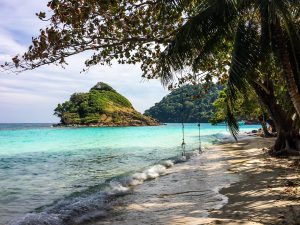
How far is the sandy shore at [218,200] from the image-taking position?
806 centimetres

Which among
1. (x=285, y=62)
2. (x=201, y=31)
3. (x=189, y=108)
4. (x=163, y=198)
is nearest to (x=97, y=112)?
(x=189, y=108)

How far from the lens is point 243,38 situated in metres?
9.60

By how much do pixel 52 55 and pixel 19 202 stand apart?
5.33m

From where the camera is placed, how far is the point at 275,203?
884 cm

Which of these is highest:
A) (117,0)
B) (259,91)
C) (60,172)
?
(117,0)

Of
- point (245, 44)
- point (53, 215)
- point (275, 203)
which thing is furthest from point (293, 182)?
point (53, 215)

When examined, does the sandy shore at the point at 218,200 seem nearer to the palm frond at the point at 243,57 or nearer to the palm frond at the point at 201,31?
the palm frond at the point at 243,57

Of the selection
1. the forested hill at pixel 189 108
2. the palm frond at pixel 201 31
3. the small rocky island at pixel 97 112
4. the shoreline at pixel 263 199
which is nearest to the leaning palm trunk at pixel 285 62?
the palm frond at pixel 201 31

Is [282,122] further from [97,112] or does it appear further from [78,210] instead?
[97,112]

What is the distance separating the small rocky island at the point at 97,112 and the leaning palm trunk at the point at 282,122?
112 meters

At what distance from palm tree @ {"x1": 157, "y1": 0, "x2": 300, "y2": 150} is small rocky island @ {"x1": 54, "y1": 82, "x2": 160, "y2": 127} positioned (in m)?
120

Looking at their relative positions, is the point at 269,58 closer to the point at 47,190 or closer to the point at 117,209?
the point at 117,209

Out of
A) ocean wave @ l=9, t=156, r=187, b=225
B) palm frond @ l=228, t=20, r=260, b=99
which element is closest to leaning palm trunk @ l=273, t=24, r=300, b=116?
palm frond @ l=228, t=20, r=260, b=99

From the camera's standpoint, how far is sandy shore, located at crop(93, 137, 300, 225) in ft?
26.5
